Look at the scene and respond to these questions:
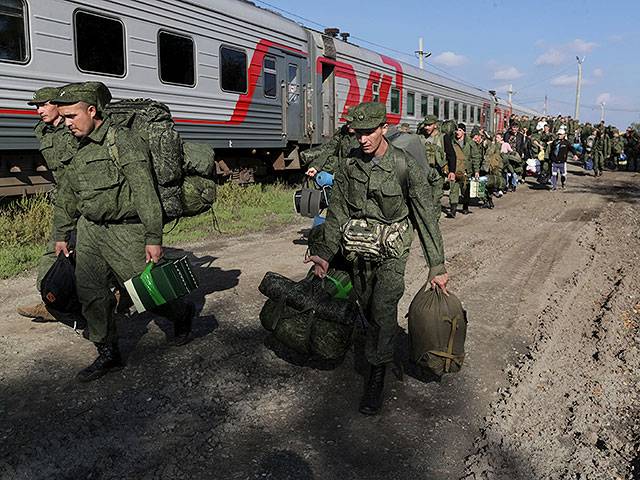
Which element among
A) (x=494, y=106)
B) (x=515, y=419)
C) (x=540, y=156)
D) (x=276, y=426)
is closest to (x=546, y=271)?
(x=515, y=419)

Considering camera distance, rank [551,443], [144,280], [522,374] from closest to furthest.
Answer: [551,443], [144,280], [522,374]

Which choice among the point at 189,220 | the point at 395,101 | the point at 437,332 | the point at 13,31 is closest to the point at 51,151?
the point at 13,31

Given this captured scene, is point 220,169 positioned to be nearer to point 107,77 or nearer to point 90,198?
point 107,77

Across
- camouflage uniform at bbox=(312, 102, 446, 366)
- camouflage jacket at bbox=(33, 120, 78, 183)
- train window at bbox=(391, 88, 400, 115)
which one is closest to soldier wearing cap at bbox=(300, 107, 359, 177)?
camouflage jacket at bbox=(33, 120, 78, 183)

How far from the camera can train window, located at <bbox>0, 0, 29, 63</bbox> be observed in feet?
21.2

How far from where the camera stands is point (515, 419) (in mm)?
3193

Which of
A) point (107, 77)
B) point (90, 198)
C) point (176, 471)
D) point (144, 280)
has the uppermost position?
point (107, 77)

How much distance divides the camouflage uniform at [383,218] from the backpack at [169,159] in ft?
3.81

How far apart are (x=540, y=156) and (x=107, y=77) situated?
44.4ft

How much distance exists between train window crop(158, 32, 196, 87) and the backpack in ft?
16.0

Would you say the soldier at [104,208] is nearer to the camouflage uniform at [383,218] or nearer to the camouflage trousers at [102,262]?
the camouflage trousers at [102,262]

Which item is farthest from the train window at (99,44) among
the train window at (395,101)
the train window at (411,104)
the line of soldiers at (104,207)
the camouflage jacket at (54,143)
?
the train window at (411,104)

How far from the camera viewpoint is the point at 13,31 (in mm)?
6562

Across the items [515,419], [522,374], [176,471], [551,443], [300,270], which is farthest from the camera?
[300,270]
